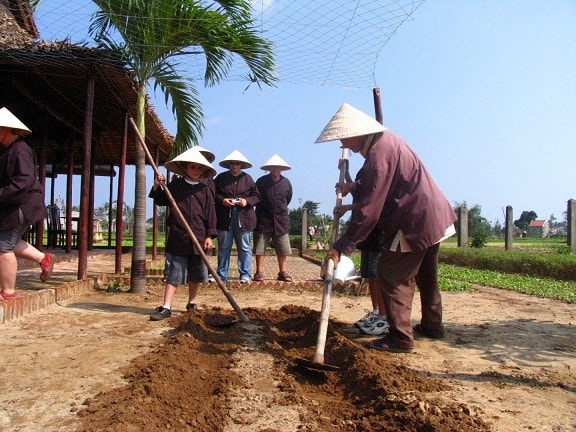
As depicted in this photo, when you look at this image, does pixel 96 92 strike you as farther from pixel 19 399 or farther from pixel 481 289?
pixel 481 289

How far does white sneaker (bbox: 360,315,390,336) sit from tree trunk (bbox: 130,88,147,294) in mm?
3131

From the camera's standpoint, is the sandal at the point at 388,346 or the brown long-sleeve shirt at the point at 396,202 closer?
the brown long-sleeve shirt at the point at 396,202

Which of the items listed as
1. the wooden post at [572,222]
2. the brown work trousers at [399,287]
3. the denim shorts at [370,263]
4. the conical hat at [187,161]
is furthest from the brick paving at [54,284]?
the wooden post at [572,222]

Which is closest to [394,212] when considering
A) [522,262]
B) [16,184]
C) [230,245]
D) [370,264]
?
[370,264]

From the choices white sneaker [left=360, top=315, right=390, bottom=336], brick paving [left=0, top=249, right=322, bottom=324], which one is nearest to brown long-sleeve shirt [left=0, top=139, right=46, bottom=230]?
brick paving [left=0, top=249, right=322, bottom=324]

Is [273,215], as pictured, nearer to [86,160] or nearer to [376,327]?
[86,160]

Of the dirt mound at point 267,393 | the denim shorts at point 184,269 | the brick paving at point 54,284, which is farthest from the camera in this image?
the denim shorts at point 184,269

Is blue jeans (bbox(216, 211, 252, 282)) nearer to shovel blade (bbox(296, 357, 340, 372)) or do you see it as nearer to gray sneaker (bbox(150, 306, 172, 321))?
gray sneaker (bbox(150, 306, 172, 321))

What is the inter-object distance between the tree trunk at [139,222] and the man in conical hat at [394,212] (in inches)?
133

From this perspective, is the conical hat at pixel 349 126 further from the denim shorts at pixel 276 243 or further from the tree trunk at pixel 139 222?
the denim shorts at pixel 276 243

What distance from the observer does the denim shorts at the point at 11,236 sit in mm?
4555

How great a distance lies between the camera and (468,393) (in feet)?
9.64

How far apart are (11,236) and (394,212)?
330 cm

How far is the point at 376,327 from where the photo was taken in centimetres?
453
